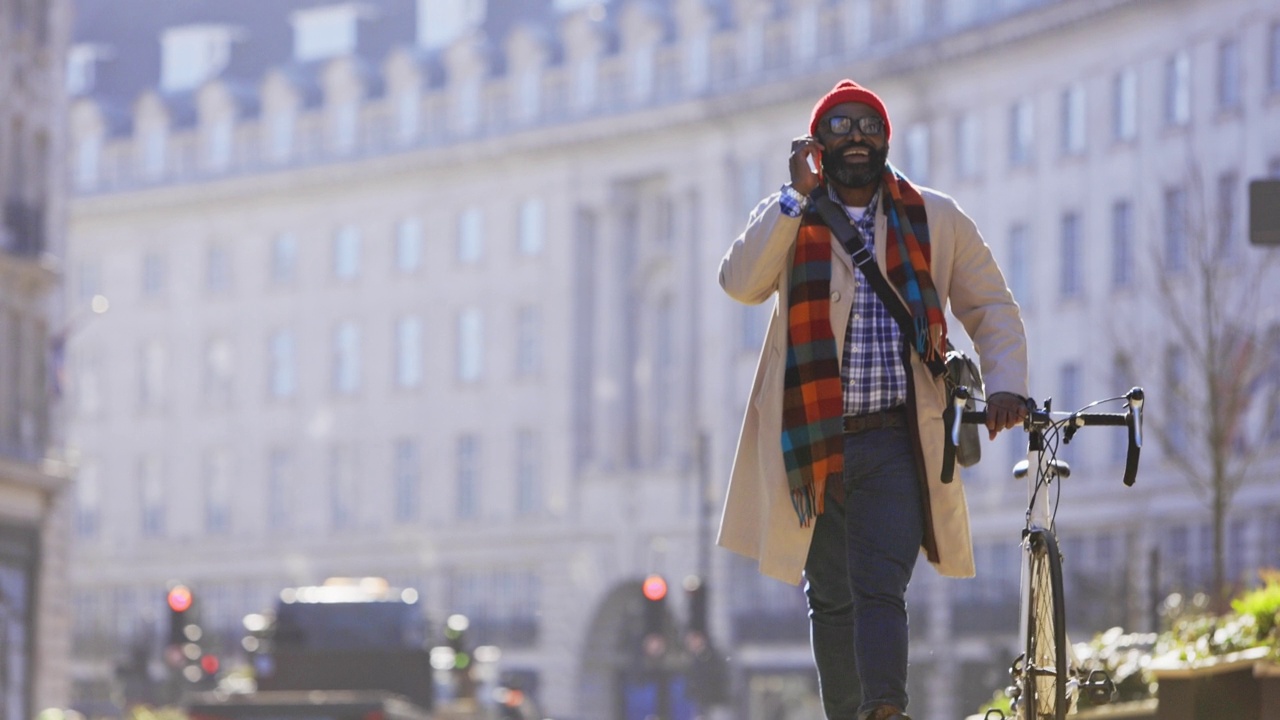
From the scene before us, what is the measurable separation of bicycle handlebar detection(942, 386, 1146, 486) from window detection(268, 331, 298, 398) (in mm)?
85597

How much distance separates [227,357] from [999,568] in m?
36.0

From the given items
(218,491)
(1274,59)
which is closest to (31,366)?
(1274,59)

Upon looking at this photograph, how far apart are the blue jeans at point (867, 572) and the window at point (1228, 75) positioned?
51.5 metres

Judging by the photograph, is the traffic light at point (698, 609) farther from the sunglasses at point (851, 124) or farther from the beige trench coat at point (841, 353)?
the sunglasses at point (851, 124)

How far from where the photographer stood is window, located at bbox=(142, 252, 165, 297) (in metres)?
96.2

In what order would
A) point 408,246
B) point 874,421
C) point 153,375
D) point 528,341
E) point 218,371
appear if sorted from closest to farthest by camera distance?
1. point 874,421
2. point 528,341
3. point 408,246
4. point 218,371
5. point 153,375

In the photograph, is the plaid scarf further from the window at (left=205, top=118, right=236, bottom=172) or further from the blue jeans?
the window at (left=205, top=118, right=236, bottom=172)

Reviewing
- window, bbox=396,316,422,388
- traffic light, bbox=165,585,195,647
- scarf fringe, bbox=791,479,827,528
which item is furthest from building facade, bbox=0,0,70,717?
window, bbox=396,316,422,388

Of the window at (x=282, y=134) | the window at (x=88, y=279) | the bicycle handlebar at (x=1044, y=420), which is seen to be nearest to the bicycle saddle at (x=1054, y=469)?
the bicycle handlebar at (x=1044, y=420)

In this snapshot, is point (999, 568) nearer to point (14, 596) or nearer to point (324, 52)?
point (14, 596)

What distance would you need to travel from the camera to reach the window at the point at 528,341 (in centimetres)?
8481

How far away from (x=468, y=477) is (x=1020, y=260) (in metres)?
23.7

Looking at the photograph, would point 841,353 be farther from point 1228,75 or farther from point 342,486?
point 342,486

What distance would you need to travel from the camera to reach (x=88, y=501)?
9712 centimetres
